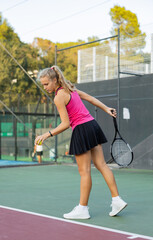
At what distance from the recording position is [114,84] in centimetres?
1278

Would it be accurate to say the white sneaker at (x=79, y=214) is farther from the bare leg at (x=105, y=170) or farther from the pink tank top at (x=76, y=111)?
the pink tank top at (x=76, y=111)

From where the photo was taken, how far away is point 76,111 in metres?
4.70

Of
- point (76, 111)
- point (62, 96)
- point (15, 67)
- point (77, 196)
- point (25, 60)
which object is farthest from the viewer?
point (25, 60)

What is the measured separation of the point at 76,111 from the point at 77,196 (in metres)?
2.18

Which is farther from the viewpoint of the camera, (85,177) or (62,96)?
(85,177)

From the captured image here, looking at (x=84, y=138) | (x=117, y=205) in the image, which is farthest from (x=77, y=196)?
(x=84, y=138)

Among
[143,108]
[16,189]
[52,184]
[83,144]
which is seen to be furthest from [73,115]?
[143,108]

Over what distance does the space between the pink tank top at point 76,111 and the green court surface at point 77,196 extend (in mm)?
1097

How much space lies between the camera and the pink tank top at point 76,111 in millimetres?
4660

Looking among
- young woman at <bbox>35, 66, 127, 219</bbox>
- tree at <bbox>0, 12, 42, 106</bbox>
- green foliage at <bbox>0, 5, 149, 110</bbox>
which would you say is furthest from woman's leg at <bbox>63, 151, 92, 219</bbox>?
tree at <bbox>0, 12, 42, 106</bbox>

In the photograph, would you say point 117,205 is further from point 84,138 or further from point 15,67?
point 15,67

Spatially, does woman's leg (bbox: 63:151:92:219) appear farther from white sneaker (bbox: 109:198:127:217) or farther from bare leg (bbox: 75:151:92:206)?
white sneaker (bbox: 109:198:127:217)

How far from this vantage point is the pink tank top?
15.3 feet

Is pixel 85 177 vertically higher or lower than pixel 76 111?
lower
